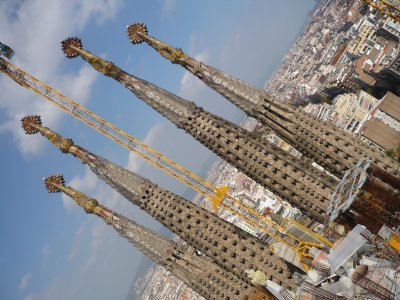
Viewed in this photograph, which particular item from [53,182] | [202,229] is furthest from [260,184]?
[53,182]

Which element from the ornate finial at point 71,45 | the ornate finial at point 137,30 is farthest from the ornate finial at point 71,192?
the ornate finial at point 137,30

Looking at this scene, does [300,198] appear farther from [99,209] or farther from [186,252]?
[99,209]

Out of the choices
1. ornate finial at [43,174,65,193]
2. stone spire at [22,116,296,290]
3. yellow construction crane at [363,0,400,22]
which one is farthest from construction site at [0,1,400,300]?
yellow construction crane at [363,0,400,22]

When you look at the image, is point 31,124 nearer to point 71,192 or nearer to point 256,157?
point 71,192

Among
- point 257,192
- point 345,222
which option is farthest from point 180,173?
point 257,192

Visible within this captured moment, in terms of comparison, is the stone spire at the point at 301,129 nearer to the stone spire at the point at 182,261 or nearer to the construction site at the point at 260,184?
the construction site at the point at 260,184

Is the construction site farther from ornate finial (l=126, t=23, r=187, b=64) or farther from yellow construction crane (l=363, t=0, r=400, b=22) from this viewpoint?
yellow construction crane (l=363, t=0, r=400, b=22)
